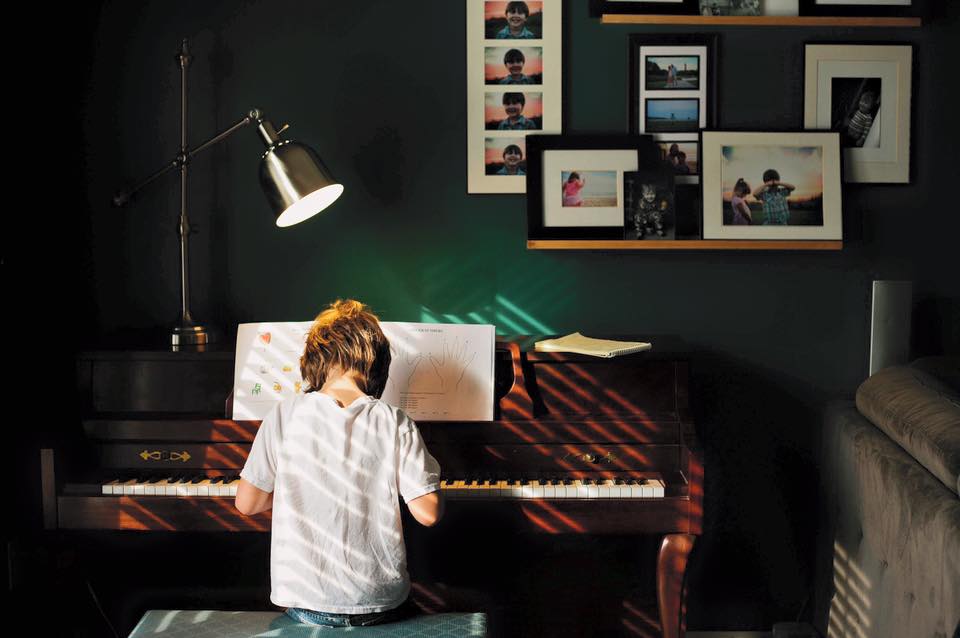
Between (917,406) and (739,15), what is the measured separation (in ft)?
4.22

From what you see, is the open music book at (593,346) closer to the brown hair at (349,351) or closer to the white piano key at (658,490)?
the white piano key at (658,490)

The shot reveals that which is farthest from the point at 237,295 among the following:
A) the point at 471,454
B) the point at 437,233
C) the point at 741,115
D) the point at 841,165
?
the point at 841,165

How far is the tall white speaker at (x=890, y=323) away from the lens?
2787 millimetres

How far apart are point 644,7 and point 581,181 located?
21.6 inches

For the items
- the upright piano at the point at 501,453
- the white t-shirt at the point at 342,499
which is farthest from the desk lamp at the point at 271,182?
the white t-shirt at the point at 342,499

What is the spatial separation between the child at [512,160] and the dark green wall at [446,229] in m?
0.08

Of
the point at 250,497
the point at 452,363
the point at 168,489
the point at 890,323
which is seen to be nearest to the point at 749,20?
the point at 890,323

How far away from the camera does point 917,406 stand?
7.30 feet

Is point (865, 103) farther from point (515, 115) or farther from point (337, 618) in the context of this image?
point (337, 618)

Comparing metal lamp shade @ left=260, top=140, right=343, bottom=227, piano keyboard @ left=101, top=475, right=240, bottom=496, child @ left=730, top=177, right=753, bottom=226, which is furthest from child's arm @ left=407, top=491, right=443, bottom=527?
child @ left=730, top=177, right=753, bottom=226

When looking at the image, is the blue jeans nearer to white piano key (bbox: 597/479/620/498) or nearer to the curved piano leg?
white piano key (bbox: 597/479/620/498)

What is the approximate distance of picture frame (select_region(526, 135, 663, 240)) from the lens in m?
2.81

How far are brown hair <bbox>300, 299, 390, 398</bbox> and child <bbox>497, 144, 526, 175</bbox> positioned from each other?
3.25ft

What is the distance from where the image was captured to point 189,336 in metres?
2.57
